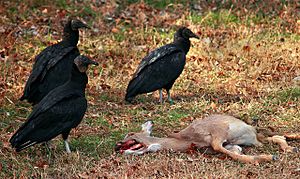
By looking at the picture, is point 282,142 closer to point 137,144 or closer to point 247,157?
point 247,157

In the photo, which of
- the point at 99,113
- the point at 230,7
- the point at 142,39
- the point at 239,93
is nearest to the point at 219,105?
the point at 239,93

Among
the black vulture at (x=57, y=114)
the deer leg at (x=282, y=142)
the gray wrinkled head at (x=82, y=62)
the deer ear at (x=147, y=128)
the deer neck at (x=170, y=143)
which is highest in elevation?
the gray wrinkled head at (x=82, y=62)

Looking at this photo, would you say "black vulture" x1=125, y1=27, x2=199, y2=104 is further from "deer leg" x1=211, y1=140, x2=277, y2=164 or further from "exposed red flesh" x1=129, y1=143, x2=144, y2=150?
"deer leg" x1=211, y1=140, x2=277, y2=164

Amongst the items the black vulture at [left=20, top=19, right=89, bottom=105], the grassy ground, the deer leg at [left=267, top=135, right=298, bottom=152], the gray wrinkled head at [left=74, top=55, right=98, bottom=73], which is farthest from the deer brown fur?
the black vulture at [left=20, top=19, right=89, bottom=105]

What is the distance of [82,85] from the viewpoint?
19.2 ft

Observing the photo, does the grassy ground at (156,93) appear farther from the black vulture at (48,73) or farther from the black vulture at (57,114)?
the black vulture at (48,73)

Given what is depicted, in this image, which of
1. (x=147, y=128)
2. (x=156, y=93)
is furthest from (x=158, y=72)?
(x=147, y=128)

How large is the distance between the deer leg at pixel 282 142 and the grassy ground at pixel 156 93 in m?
0.12

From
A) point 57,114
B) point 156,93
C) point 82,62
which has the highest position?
point 82,62

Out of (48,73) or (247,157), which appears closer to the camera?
(247,157)

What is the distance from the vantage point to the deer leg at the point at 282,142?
18.7 ft

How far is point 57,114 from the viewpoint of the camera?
5527mm

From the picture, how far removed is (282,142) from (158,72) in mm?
2327

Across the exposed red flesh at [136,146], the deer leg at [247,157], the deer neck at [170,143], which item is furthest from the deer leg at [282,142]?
the exposed red flesh at [136,146]
